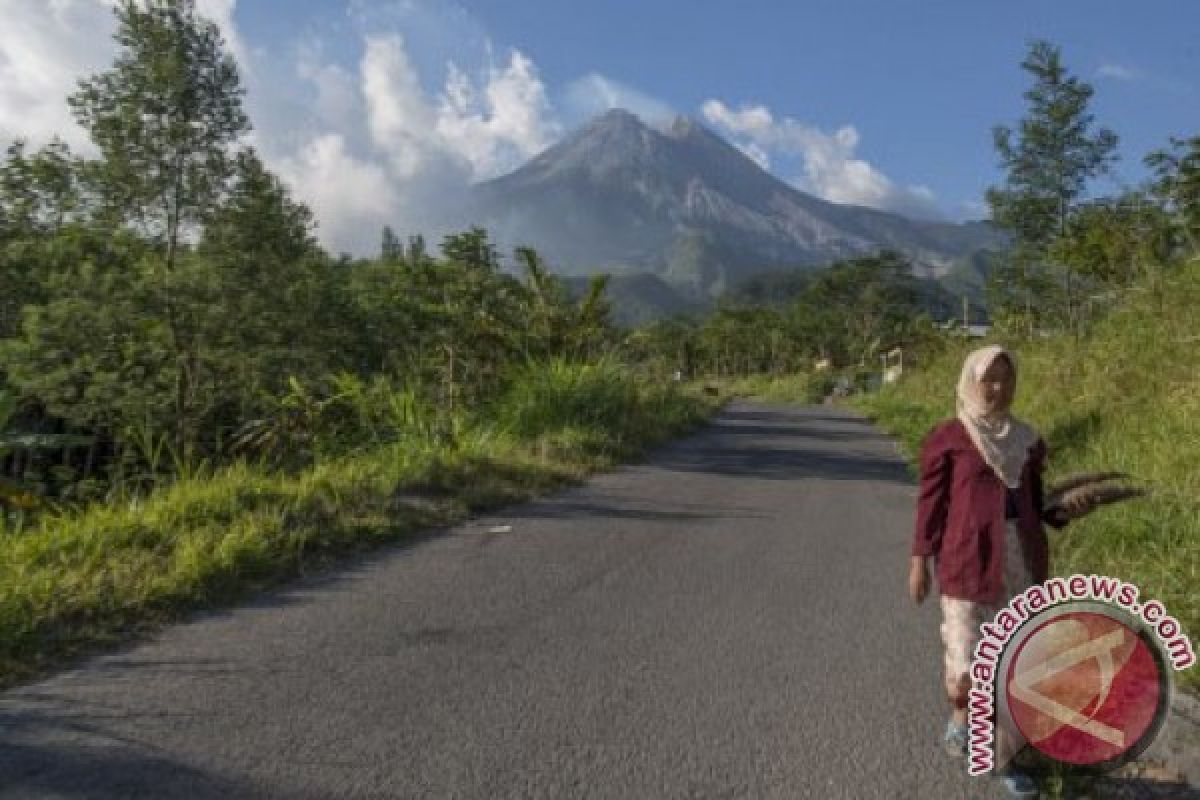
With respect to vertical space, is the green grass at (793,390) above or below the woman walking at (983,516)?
below

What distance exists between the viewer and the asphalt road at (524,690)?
2.50m

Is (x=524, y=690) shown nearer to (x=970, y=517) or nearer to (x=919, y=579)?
(x=919, y=579)

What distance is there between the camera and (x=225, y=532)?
4.77m

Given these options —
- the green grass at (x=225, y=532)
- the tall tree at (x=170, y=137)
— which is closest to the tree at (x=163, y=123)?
the tall tree at (x=170, y=137)

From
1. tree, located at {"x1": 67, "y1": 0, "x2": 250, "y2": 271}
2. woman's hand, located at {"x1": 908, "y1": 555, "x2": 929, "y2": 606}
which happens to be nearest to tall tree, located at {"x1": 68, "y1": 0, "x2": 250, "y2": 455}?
tree, located at {"x1": 67, "y1": 0, "x2": 250, "y2": 271}

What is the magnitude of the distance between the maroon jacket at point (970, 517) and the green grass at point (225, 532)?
3126mm

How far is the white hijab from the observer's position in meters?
2.68

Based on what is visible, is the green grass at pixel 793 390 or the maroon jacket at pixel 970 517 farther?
the green grass at pixel 793 390

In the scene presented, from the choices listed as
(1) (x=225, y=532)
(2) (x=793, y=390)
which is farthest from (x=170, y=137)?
(2) (x=793, y=390)

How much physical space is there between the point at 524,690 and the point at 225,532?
2434 mm

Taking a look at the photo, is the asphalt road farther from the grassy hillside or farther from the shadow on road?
the grassy hillside

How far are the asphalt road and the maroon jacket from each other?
0.59 m

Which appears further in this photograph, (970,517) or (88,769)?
(970,517)

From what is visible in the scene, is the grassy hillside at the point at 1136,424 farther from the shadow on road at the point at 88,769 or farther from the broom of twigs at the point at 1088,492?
the shadow on road at the point at 88,769
